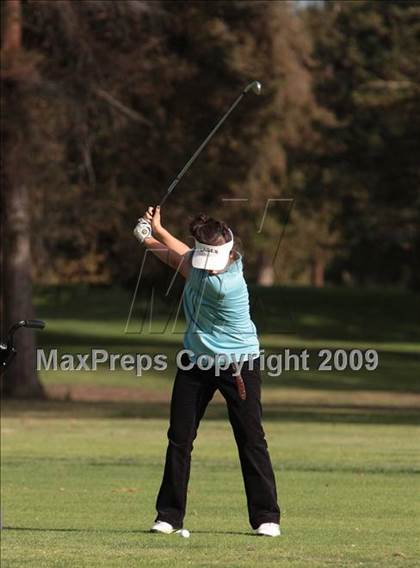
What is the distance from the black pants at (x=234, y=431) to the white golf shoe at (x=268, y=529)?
0.03 m

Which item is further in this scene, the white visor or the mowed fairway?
the white visor

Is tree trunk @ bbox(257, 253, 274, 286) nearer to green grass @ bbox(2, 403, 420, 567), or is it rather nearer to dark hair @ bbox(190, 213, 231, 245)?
green grass @ bbox(2, 403, 420, 567)

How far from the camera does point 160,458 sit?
1789 cm

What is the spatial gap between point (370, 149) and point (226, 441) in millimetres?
28627

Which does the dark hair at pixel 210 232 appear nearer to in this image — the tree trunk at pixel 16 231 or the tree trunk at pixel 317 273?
the tree trunk at pixel 16 231

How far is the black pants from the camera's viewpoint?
947 centimetres

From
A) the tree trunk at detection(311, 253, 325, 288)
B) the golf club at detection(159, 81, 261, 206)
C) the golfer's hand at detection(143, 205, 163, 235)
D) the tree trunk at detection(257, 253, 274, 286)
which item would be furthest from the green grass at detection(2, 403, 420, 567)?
the tree trunk at detection(311, 253, 325, 288)

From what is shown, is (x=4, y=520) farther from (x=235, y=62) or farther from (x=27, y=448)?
(x=235, y=62)

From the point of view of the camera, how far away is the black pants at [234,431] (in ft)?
31.1

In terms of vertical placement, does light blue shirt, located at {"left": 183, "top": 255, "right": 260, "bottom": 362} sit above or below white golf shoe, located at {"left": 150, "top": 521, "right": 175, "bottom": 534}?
above

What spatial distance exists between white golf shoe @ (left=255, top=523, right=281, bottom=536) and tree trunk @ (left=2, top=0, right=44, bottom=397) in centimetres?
2078

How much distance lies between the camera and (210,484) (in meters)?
14.3

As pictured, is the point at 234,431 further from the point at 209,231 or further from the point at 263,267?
the point at 263,267

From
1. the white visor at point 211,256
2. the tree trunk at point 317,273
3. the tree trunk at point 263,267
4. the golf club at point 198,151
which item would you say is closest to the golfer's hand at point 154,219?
the golf club at point 198,151
